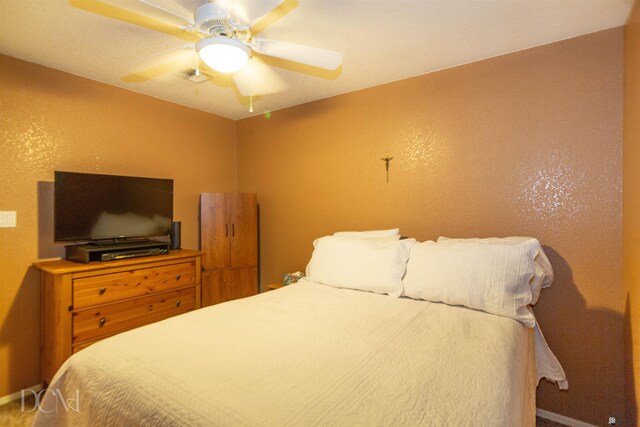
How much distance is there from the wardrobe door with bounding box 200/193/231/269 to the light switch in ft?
4.44

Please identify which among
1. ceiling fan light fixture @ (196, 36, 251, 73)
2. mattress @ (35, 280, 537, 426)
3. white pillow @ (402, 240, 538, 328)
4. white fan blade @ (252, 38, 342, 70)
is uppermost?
white fan blade @ (252, 38, 342, 70)

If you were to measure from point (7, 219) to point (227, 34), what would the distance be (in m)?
2.04

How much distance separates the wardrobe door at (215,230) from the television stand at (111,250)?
1.86 ft

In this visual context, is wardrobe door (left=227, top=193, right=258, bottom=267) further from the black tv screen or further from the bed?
the bed

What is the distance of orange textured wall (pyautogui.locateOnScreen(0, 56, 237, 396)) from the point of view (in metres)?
2.25

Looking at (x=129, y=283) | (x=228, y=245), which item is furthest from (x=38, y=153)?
(x=228, y=245)

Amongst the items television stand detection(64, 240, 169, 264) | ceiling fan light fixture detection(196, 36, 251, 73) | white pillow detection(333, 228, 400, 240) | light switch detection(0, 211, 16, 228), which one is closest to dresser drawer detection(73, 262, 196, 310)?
television stand detection(64, 240, 169, 264)

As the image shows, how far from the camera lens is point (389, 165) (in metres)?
2.73

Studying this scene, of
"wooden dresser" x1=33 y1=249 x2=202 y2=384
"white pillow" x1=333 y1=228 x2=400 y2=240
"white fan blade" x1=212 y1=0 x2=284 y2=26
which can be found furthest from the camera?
"white pillow" x1=333 y1=228 x2=400 y2=240

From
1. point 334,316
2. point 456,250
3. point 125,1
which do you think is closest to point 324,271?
point 334,316

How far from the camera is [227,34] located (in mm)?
1646

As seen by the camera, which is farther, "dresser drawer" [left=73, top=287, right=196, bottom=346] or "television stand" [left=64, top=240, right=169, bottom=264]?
"television stand" [left=64, top=240, right=169, bottom=264]

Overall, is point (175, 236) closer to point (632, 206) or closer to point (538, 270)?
point (538, 270)

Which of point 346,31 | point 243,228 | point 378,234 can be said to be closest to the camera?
point 346,31
